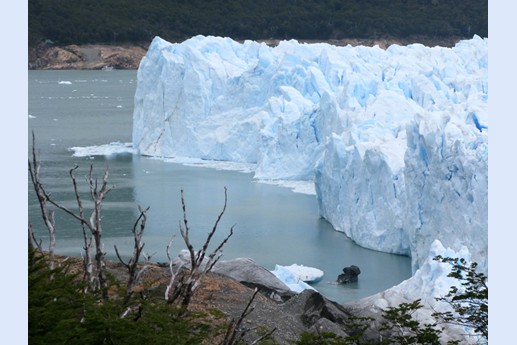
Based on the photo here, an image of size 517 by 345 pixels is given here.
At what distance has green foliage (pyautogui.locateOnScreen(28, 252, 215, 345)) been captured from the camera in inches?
134

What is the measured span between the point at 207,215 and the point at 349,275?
509 centimetres

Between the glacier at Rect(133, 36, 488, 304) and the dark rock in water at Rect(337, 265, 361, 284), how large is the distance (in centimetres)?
71

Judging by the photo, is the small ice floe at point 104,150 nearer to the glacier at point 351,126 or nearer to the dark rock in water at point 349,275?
the glacier at point 351,126

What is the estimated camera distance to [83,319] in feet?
11.9

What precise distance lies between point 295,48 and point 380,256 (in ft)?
31.9

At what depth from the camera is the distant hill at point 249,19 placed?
39.0m

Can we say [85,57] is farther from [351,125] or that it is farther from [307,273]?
[307,273]

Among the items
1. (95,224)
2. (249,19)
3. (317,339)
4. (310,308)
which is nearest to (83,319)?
(95,224)

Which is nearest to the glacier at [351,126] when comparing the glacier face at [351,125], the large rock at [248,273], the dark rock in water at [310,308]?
the glacier face at [351,125]

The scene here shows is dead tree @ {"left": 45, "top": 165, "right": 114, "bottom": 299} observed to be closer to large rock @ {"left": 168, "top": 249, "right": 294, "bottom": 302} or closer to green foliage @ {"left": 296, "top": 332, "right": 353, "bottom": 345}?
green foliage @ {"left": 296, "top": 332, "right": 353, "bottom": 345}

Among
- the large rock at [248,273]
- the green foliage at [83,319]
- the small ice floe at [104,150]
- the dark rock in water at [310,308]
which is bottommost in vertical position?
the small ice floe at [104,150]

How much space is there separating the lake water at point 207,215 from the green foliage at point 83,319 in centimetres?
356

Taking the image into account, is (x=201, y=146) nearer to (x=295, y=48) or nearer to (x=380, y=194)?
(x=295, y=48)

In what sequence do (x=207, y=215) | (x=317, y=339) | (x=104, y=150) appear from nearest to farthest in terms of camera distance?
(x=317, y=339), (x=207, y=215), (x=104, y=150)
